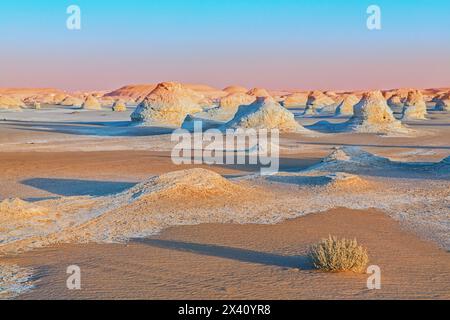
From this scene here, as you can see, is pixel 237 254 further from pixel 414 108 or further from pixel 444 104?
pixel 444 104

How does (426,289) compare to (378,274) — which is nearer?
(426,289)

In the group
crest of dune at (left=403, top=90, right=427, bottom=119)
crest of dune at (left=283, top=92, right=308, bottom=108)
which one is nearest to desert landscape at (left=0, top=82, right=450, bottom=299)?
crest of dune at (left=403, top=90, right=427, bottom=119)

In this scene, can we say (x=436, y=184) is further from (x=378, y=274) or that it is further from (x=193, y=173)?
(x=378, y=274)

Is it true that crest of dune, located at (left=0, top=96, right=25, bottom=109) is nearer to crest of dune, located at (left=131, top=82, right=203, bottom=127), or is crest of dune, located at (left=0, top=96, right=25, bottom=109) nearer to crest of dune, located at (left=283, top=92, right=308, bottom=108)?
crest of dune, located at (left=131, top=82, right=203, bottom=127)

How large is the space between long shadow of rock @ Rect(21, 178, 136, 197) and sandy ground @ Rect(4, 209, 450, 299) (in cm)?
492

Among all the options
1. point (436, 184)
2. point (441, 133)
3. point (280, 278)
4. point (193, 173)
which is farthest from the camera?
point (441, 133)

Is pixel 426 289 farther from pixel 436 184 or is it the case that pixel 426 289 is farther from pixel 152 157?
pixel 152 157

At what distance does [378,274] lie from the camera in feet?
23.3

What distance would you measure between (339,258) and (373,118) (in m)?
31.8

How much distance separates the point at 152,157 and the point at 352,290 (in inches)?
653

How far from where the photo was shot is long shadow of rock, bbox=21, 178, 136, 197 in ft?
47.4

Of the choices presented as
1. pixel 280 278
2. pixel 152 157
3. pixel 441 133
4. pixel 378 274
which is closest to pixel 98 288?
pixel 280 278

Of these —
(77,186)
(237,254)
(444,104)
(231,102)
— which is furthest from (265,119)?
(444,104)
